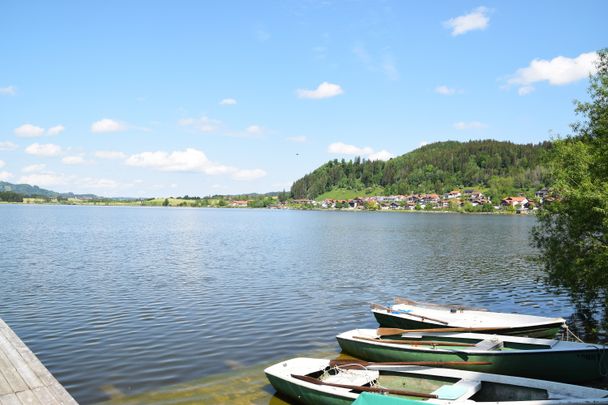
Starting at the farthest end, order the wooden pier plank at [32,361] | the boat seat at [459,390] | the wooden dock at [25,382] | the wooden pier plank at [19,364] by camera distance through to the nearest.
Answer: the wooden pier plank at [32,361], the boat seat at [459,390], the wooden pier plank at [19,364], the wooden dock at [25,382]

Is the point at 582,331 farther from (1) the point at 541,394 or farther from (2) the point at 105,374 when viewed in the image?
(2) the point at 105,374

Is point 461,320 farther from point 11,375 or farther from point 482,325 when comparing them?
point 11,375

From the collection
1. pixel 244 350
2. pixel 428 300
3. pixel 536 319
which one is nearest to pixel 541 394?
pixel 536 319

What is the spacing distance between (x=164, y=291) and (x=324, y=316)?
1183 cm

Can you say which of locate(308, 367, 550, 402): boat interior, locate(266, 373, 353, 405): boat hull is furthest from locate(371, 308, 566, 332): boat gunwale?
locate(266, 373, 353, 405): boat hull

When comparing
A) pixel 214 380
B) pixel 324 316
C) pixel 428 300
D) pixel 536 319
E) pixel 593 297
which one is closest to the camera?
pixel 214 380

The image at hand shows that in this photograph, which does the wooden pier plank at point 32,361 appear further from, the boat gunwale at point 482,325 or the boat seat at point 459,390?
the boat gunwale at point 482,325

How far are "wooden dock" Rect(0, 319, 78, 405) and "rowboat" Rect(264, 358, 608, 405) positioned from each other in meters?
5.82

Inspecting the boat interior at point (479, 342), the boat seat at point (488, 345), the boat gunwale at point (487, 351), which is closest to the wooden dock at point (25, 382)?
the boat gunwale at point (487, 351)

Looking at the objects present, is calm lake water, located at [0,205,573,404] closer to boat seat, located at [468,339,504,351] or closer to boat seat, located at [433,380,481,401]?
boat seat, located at [468,339,504,351]

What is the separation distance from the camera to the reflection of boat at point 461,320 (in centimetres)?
1814

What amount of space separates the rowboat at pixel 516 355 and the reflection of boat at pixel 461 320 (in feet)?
7.80

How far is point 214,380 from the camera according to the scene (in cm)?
1605

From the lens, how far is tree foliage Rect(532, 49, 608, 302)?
19625 mm
